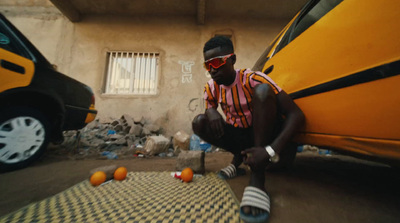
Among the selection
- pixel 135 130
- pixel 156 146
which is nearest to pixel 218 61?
pixel 156 146

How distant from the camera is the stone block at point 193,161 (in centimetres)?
163

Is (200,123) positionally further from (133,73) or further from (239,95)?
(133,73)

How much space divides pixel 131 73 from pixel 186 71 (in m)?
1.91

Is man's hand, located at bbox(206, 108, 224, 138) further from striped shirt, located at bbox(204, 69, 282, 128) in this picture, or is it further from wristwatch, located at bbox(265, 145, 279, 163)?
wristwatch, located at bbox(265, 145, 279, 163)

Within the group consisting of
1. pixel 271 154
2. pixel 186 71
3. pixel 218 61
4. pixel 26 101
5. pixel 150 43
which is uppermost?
pixel 150 43

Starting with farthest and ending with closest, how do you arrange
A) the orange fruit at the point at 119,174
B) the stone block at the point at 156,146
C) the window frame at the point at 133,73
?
the window frame at the point at 133,73 < the stone block at the point at 156,146 < the orange fruit at the point at 119,174

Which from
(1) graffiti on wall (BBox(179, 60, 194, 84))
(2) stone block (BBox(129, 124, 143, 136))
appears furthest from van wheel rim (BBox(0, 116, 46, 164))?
(1) graffiti on wall (BBox(179, 60, 194, 84))

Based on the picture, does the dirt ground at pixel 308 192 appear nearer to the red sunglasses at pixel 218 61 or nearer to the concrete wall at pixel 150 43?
the red sunglasses at pixel 218 61

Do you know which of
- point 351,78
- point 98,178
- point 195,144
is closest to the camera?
point 351,78

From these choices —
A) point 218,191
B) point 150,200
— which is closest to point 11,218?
point 150,200

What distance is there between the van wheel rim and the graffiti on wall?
367 cm

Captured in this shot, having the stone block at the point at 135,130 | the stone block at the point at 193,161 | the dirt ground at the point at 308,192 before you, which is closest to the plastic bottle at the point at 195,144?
the stone block at the point at 135,130

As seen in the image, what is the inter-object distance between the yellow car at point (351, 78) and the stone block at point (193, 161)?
940 mm

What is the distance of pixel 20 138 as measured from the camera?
179 centimetres
